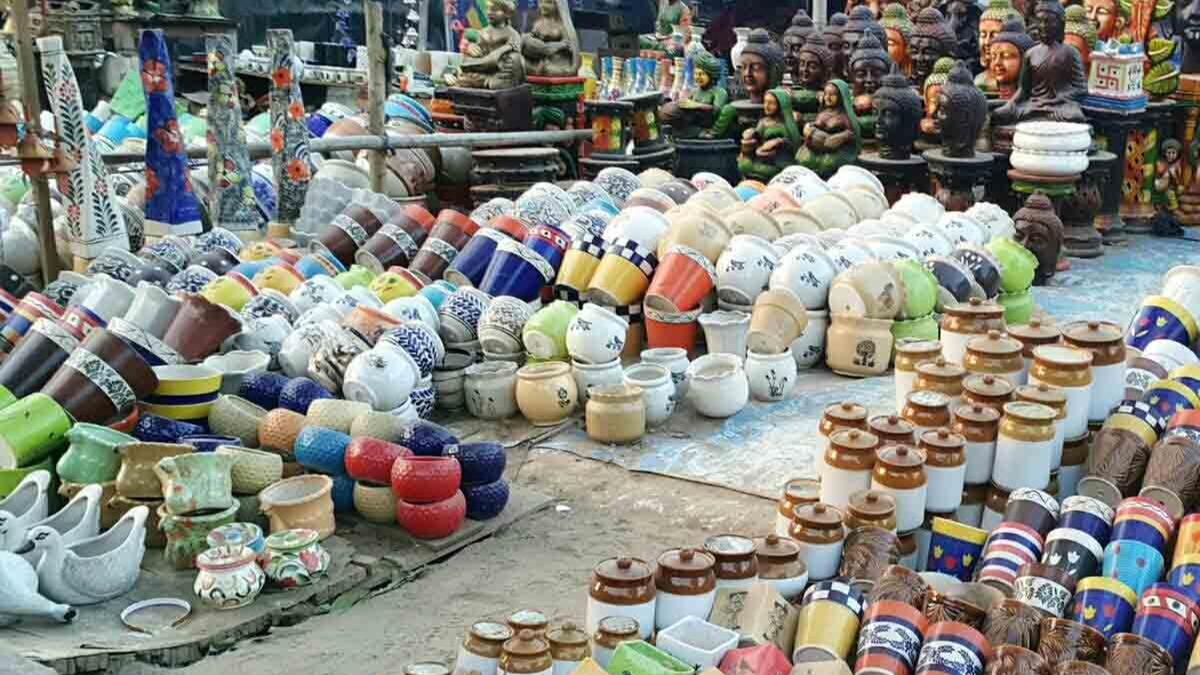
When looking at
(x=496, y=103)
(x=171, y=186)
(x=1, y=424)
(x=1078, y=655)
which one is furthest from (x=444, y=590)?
(x=496, y=103)

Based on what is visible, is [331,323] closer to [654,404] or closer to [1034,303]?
[654,404]

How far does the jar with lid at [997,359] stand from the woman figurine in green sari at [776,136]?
4.56 metres

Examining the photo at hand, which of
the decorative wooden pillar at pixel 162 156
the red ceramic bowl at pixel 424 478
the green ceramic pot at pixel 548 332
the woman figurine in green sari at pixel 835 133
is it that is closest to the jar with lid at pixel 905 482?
the red ceramic bowl at pixel 424 478

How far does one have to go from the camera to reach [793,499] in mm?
2930

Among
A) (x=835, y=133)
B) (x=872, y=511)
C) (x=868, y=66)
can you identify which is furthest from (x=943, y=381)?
(x=868, y=66)

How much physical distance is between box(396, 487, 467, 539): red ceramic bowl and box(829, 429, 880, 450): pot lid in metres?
1.10

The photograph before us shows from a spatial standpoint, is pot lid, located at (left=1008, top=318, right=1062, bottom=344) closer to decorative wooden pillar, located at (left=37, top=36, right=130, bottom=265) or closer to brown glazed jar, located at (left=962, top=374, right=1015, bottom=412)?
brown glazed jar, located at (left=962, top=374, right=1015, bottom=412)

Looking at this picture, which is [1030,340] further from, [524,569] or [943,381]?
[524,569]

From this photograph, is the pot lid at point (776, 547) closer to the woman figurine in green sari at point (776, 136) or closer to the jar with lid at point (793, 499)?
the jar with lid at point (793, 499)

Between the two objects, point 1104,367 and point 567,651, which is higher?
point 1104,367

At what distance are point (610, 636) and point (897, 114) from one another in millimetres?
4898

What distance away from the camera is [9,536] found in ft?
9.77

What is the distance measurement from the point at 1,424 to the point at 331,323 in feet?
3.75

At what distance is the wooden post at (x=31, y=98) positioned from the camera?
15.0ft
